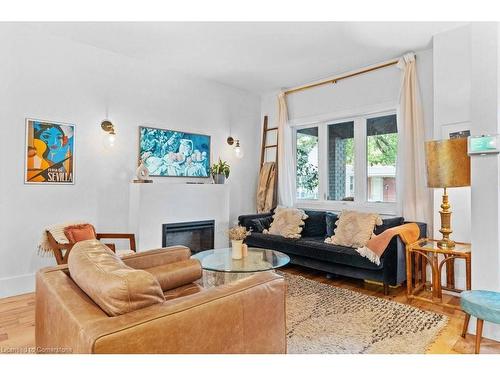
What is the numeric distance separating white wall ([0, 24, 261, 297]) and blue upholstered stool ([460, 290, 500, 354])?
3.66 metres

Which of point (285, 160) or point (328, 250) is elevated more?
point (285, 160)

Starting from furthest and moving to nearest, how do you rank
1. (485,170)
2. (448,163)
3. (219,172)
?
(219,172) → (448,163) → (485,170)

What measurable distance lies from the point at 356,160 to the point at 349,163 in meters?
0.15

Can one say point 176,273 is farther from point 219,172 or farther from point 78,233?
point 219,172

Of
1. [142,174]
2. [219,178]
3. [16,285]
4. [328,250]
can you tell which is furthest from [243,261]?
[16,285]

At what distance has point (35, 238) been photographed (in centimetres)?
341

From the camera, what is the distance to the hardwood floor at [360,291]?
2168 mm

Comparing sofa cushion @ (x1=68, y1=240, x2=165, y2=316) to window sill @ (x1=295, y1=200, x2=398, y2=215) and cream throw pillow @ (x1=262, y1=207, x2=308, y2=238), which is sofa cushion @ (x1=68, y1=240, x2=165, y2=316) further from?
window sill @ (x1=295, y1=200, x2=398, y2=215)

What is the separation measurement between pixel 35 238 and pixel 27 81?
1684 millimetres

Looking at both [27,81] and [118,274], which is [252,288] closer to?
[118,274]

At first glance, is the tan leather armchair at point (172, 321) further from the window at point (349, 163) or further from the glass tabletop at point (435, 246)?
the window at point (349, 163)

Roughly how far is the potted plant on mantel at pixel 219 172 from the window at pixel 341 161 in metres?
1.63

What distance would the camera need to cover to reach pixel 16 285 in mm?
3277
